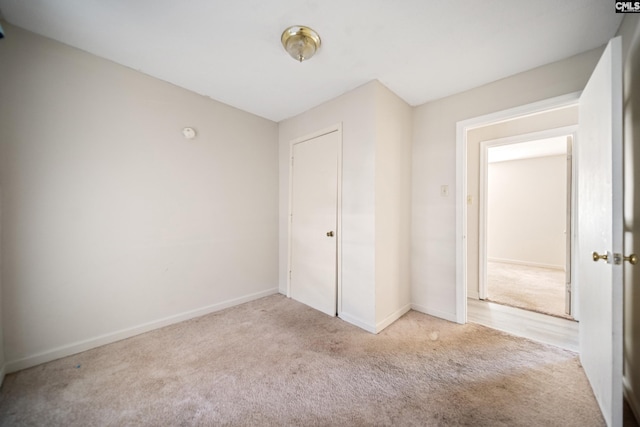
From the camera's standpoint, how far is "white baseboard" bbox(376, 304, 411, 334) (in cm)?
228

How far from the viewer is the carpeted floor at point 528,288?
285 centimetres

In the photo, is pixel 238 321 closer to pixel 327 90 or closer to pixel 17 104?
pixel 17 104

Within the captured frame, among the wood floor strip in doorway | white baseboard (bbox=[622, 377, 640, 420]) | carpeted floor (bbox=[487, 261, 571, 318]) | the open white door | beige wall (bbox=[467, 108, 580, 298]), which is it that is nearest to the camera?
the open white door

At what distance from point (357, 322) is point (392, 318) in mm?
390

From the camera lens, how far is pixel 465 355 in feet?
6.20

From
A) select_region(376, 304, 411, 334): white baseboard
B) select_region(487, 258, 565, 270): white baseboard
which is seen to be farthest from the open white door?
select_region(487, 258, 565, 270): white baseboard

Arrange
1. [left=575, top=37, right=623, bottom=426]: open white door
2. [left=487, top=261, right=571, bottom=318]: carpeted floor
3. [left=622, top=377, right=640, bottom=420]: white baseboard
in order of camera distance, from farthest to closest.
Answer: [left=487, top=261, right=571, bottom=318]: carpeted floor
[left=622, top=377, right=640, bottom=420]: white baseboard
[left=575, top=37, right=623, bottom=426]: open white door

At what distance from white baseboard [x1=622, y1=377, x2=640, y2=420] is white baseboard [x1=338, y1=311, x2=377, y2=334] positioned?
1.55 m

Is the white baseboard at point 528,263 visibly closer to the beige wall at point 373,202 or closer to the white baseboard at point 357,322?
the beige wall at point 373,202

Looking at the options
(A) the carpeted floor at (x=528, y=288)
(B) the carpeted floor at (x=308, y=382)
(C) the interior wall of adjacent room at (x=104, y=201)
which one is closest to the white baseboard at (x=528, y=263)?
(A) the carpeted floor at (x=528, y=288)

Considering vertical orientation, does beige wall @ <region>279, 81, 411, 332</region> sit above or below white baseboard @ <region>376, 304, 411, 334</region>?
above

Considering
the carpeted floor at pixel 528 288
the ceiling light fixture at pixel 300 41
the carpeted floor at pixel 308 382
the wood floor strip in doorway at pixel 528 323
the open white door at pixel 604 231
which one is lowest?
the carpeted floor at pixel 308 382

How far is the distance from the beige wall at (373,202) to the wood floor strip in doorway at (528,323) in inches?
33.3

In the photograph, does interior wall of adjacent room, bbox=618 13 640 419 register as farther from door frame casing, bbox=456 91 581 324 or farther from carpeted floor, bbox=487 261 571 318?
carpeted floor, bbox=487 261 571 318
